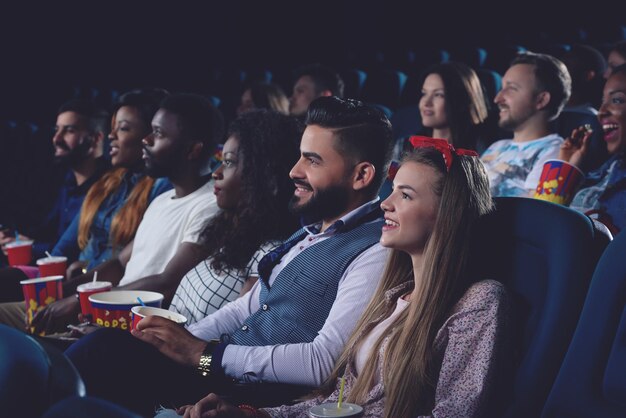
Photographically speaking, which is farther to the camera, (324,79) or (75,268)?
(324,79)

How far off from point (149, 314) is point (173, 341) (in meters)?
0.15

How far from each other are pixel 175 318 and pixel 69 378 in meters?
1.09

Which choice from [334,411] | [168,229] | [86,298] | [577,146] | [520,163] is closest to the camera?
[334,411]

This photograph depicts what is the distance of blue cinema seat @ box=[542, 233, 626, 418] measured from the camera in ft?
3.47

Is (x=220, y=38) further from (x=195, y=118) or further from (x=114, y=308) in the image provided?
(x=114, y=308)

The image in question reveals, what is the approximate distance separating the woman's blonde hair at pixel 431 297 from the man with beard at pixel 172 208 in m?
0.94

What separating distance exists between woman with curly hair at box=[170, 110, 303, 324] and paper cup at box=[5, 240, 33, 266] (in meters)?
0.85

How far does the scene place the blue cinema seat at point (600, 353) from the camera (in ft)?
3.47

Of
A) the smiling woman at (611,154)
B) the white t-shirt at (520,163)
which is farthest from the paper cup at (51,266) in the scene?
the smiling woman at (611,154)

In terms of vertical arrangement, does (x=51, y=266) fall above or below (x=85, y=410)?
below

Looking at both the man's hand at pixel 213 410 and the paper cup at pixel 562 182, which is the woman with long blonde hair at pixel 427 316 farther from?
the paper cup at pixel 562 182

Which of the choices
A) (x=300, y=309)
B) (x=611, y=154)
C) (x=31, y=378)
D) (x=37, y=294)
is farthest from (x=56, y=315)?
(x=611, y=154)

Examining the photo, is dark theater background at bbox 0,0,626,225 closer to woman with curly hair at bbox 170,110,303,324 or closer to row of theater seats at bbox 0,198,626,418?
woman with curly hair at bbox 170,110,303,324

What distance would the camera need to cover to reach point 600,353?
1.08m
